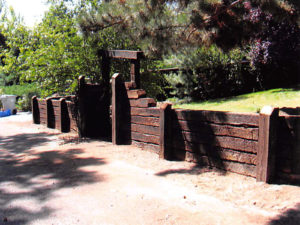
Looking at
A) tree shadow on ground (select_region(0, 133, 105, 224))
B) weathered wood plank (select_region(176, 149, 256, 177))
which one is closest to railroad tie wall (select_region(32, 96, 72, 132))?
tree shadow on ground (select_region(0, 133, 105, 224))

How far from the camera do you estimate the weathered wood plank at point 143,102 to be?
251 inches

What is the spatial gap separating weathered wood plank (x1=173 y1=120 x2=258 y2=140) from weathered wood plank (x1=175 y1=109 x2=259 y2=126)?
0.07m

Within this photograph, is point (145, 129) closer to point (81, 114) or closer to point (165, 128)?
point (165, 128)

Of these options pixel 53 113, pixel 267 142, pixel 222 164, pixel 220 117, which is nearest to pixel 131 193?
pixel 222 164

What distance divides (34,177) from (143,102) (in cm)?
249

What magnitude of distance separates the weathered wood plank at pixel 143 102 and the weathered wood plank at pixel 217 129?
3.07ft

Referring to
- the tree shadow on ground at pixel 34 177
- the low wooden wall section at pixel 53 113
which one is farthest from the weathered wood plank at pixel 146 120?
the low wooden wall section at pixel 53 113

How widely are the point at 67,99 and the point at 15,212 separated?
683 cm

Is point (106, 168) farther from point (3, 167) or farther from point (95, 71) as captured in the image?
point (95, 71)

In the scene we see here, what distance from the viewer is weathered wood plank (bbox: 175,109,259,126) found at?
437 centimetres

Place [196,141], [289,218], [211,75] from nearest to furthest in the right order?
[289,218]
[196,141]
[211,75]

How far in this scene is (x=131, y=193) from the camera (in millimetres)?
4227

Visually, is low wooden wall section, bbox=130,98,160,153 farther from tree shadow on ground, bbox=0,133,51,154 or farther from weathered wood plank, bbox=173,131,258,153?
tree shadow on ground, bbox=0,133,51,154

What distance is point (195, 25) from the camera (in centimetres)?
572
